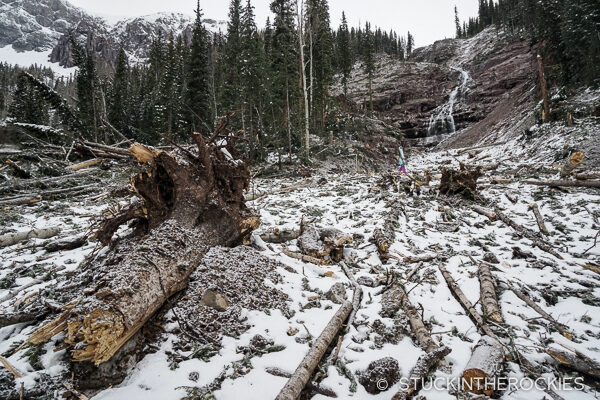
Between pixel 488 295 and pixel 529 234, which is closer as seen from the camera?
pixel 488 295

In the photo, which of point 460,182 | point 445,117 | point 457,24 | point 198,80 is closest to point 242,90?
point 198,80

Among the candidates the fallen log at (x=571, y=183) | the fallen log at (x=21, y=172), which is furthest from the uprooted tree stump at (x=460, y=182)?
the fallen log at (x=21, y=172)

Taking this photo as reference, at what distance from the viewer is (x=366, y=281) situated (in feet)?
13.2

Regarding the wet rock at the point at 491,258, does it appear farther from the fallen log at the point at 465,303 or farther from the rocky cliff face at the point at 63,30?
the rocky cliff face at the point at 63,30

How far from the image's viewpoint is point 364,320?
10.6ft

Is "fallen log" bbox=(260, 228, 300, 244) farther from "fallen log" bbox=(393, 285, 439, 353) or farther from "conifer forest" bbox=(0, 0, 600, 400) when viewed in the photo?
"fallen log" bbox=(393, 285, 439, 353)

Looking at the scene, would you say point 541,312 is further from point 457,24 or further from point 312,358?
point 457,24

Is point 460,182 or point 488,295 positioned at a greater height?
point 460,182

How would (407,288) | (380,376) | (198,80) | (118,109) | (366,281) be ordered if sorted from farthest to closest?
1. (118,109)
2. (198,80)
3. (366,281)
4. (407,288)
5. (380,376)

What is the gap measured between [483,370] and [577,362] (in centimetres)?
105

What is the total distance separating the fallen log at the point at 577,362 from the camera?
2365 millimetres

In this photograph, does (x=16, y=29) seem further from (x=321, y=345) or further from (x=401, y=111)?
(x=321, y=345)

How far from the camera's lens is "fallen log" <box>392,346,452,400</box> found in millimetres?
2232

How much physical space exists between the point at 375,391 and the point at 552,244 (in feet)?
16.4
